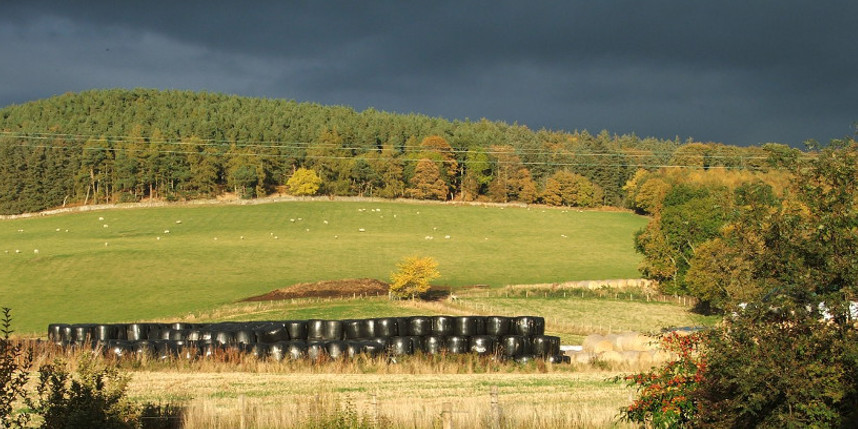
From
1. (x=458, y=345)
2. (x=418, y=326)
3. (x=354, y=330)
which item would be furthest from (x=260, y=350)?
(x=458, y=345)

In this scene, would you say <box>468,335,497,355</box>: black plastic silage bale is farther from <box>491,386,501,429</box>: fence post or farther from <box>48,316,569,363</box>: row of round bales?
<box>491,386,501,429</box>: fence post

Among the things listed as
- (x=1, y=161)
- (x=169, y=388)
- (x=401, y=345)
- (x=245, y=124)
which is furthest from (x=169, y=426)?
(x=245, y=124)

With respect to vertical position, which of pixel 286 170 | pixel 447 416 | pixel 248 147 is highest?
pixel 248 147

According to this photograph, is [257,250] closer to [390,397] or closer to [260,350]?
[260,350]

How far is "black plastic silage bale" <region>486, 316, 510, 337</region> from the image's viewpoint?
3362 centimetres

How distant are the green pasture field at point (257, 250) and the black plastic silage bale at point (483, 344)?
32923 millimetres

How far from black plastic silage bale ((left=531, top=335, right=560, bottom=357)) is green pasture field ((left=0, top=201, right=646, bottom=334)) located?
34.2m

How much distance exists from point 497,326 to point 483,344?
2926mm

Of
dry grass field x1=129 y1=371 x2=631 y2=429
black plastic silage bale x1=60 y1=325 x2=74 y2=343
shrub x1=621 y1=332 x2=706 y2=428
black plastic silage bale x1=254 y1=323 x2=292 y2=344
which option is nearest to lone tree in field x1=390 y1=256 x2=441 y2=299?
black plastic silage bale x1=60 y1=325 x2=74 y2=343

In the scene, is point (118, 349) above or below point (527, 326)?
below

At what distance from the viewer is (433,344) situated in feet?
102

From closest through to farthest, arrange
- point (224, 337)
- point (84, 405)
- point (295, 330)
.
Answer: point (84, 405) → point (224, 337) → point (295, 330)

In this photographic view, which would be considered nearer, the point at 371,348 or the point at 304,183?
the point at 371,348

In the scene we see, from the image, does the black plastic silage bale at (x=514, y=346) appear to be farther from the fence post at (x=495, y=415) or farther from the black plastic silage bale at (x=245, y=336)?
the fence post at (x=495, y=415)
